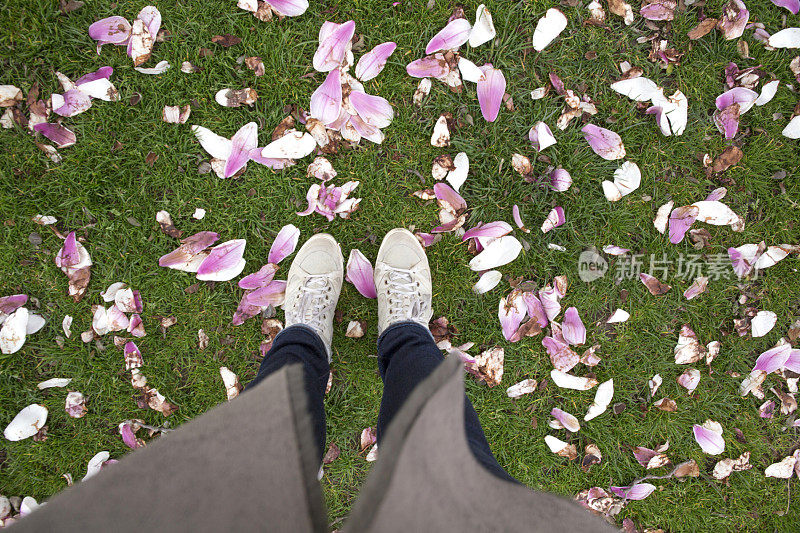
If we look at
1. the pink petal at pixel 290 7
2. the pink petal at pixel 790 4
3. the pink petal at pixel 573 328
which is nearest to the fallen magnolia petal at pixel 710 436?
the pink petal at pixel 573 328

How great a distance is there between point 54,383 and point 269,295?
1.01 metres

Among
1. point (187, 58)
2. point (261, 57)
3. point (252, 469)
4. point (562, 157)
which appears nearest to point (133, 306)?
point (187, 58)

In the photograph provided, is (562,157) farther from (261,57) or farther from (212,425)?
(212,425)

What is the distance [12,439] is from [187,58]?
1838mm

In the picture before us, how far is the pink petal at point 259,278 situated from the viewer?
1812mm

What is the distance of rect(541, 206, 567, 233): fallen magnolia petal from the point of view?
1829 millimetres

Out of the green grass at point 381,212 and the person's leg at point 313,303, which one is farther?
the green grass at point 381,212

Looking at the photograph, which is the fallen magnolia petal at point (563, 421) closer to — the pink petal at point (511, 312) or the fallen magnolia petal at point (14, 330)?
the pink petal at point (511, 312)

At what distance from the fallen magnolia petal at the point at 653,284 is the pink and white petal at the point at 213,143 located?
6.34 ft

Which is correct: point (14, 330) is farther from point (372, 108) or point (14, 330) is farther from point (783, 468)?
point (783, 468)

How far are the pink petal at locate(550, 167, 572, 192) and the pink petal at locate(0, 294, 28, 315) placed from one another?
2.34 meters

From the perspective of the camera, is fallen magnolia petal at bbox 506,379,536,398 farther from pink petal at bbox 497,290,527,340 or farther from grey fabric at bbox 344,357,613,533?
grey fabric at bbox 344,357,613,533

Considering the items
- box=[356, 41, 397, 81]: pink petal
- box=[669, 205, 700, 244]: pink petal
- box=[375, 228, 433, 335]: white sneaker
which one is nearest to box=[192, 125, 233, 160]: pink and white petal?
box=[356, 41, 397, 81]: pink petal

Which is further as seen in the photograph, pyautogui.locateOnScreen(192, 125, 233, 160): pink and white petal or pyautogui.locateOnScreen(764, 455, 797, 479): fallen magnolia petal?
pyautogui.locateOnScreen(764, 455, 797, 479): fallen magnolia petal
